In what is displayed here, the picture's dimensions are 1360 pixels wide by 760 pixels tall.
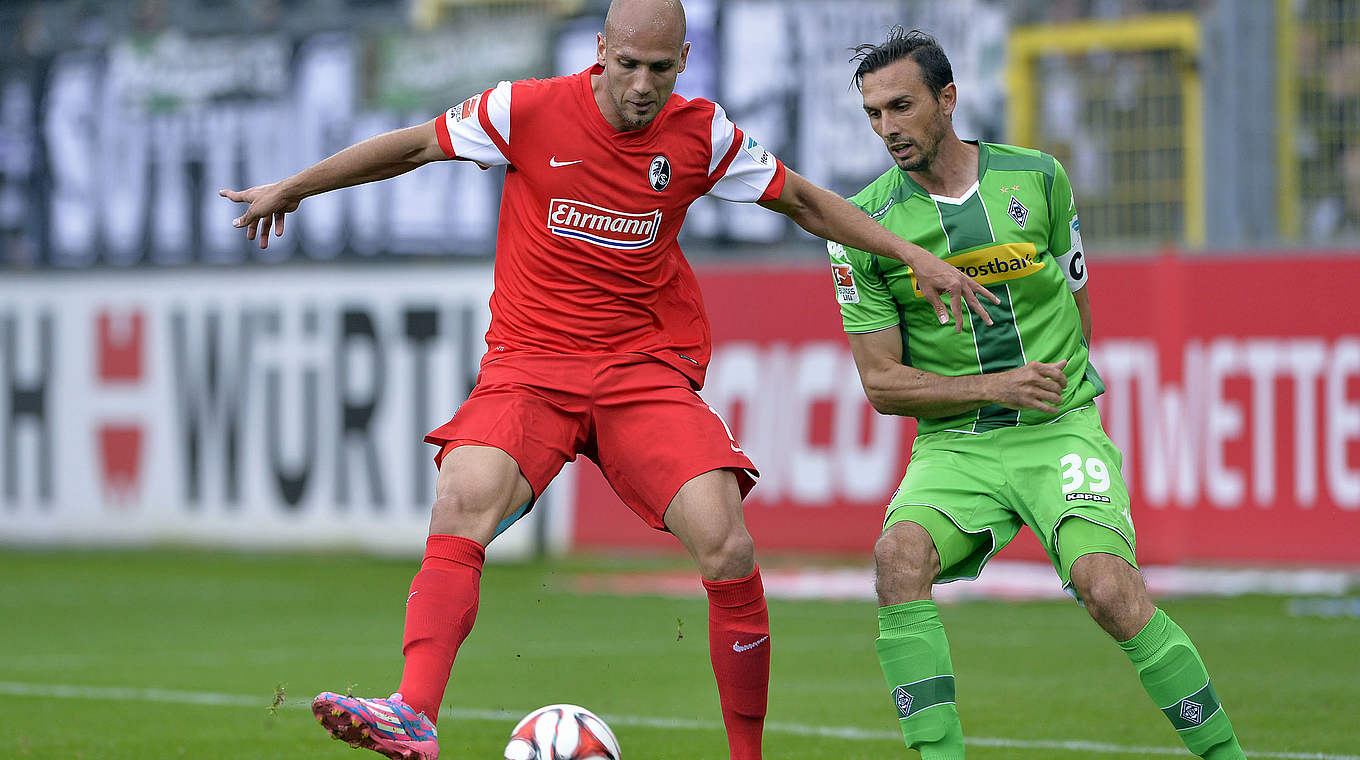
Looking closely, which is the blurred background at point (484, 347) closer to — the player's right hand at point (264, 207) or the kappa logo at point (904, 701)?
the kappa logo at point (904, 701)

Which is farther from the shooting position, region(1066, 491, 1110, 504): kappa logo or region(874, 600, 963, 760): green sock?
region(1066, 491, 1110, 504): kappa logo

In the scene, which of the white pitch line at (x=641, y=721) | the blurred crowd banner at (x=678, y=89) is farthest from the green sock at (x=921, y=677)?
the blurred crowd banner at (x=678, y=89)

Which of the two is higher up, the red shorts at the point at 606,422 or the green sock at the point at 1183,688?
the red shorts at the point at 606,422

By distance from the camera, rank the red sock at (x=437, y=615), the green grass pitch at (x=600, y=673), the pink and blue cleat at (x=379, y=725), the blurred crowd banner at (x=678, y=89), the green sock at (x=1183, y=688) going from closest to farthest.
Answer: the pink and blue cleat at (x=379, y=725) → the red sock at (x=437, y=615) → the green sock at (x=1183, y=688) → the green grass pitch at (x=600, y=673) → the blurred crowd banner at (x=678, y=89)

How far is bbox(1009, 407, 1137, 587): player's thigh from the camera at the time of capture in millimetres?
5367

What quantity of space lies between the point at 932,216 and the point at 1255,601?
22.9 feet

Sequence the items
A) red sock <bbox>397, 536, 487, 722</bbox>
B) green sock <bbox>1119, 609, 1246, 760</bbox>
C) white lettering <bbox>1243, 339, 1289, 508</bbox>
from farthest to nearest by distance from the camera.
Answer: white lettering <bbox>1243, 339, 1289, 508</bbox> < green sock <bbox>1119, 609, 1246, 760</bbox> < red sock <bbox>397, 536, 487, 722</bbox>

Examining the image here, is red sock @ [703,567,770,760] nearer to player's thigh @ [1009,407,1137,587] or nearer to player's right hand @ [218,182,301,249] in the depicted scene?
player's thigh @ [1009,407,1137,587]

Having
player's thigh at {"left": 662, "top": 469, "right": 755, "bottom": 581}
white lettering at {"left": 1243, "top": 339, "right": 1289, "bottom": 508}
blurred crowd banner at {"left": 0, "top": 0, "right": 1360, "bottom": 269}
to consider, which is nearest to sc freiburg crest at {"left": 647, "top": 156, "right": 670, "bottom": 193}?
player's thigh at {"left": 662, "top": 469, "right": 755, "bottom": 581}

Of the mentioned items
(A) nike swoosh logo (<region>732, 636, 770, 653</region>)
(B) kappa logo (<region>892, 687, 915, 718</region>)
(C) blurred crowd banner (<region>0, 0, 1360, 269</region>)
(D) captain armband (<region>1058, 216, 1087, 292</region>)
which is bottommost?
(B) kappa logo (<region>892, 687, 915, 718</region>)

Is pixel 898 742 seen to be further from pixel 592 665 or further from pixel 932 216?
pixel 592 665

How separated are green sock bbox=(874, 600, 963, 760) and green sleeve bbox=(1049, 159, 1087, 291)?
3.69 ft

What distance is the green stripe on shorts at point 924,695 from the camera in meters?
5.24

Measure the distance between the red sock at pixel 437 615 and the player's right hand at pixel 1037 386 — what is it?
1.53 m
